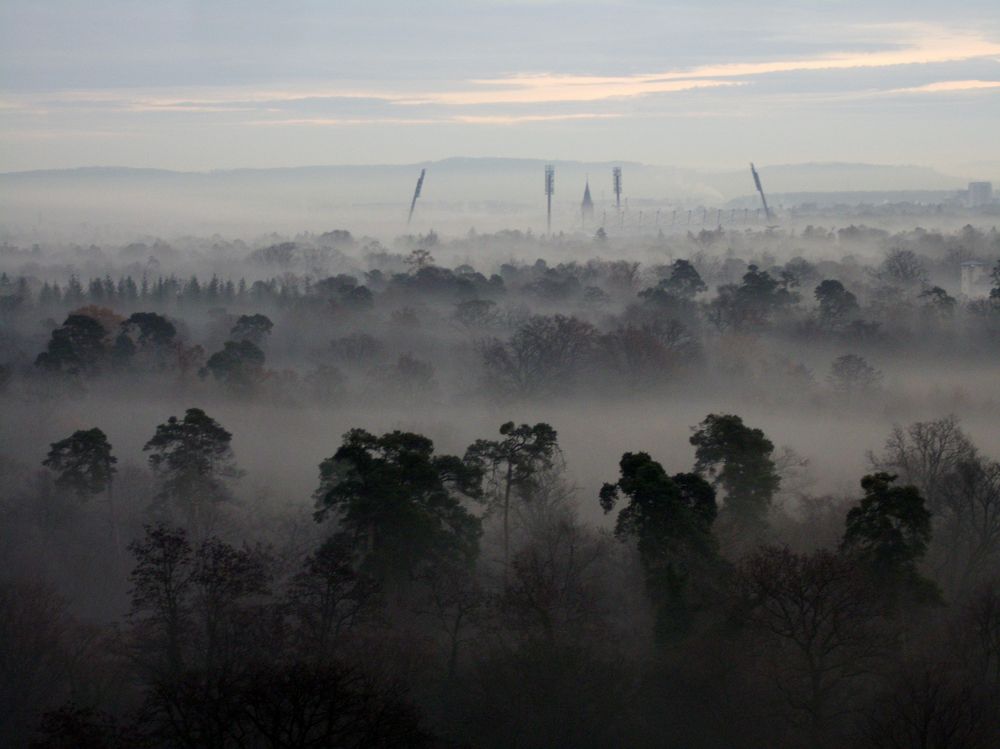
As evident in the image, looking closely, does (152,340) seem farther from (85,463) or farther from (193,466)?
(193,466)

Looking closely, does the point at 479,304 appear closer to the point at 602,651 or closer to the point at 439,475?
the point at 439,475

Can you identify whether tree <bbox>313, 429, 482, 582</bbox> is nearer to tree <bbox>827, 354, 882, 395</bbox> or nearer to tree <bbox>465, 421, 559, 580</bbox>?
tree <bbox>465, 421, 559, 580</bbox>

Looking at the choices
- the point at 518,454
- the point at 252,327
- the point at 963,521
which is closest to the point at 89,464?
the point at 518,454

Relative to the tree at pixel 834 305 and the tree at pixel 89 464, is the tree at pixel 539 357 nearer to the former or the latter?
the tree at pixel 834 305

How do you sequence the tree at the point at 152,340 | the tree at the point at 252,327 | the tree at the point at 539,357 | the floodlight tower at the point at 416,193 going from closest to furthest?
1. the tree at the point at 539,357
2. the tree at the point at 152,340
3. the tree at the point at 252,327
4. the floodlight tower at the point at 416,193

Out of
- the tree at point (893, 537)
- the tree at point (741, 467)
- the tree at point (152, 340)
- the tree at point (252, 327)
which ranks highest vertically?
the tree at point (252, 327)

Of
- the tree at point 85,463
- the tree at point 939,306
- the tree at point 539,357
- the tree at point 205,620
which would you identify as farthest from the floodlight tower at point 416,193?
the tree at point 205,620
